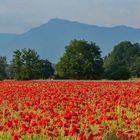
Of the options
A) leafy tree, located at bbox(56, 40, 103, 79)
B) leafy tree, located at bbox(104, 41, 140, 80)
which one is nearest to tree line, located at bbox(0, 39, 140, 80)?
leafy tree, located at bbox(56, 40, 103, 79)

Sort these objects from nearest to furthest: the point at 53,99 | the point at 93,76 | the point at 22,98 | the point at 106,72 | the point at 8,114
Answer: the point at 8,114 → the point at 53,99 → the point at 22,98 → the point at 93,76 → the point at 106,72

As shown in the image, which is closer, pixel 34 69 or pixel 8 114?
pixel 8 114

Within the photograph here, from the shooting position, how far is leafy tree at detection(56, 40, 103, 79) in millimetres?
76269

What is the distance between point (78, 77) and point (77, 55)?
10.5m

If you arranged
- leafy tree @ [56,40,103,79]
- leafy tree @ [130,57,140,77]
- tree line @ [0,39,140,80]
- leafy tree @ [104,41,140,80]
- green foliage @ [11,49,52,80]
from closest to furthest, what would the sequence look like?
green foliage @ [11,49,52,80]
tree line @ [0,39,140,80]
leafy tree @ [56,40,103,79]
leafy tree @ [130,57,140,77]
leafy tree @ [104,41,140,80]

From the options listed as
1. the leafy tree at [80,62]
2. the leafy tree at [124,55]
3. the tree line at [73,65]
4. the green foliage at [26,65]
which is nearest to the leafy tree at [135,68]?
the leafy tree at [124,55]

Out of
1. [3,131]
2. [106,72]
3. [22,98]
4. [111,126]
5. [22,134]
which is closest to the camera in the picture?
[22,134]

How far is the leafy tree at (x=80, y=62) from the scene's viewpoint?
250 feet

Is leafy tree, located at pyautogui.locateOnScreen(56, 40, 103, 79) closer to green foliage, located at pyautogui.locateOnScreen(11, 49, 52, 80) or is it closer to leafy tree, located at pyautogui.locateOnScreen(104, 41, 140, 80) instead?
green foliage, located at pyautogui.locateOnScreen(11, 49, 52, 80)

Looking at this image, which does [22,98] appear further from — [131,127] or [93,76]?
[93,76]

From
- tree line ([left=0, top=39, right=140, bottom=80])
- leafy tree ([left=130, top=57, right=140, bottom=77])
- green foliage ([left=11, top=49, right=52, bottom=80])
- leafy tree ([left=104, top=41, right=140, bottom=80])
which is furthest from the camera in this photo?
leafy tree ([left=104, top=41, right=140, bottom=80])

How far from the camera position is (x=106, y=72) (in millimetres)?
90875

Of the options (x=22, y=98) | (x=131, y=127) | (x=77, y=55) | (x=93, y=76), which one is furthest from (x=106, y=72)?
(x=131, y=127)

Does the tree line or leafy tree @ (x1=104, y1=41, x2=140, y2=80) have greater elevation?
leafy tree @ (x1=104, y1=41, x2=140, y2=80)
